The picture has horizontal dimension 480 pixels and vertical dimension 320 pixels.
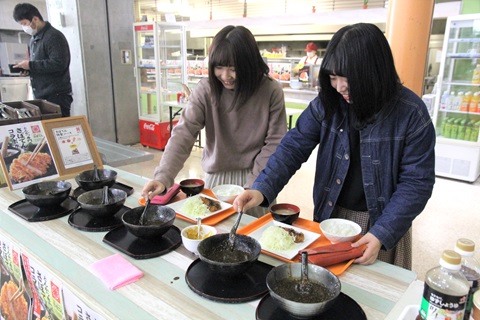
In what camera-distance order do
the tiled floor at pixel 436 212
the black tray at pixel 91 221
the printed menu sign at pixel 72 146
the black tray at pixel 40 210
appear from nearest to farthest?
the black tray at pixel 91 221
the black tray at pixel 40 210
the printed menu sign at pixel 72 146
the tiled floor at pixel 436 212

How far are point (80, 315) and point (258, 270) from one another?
0.59 meters

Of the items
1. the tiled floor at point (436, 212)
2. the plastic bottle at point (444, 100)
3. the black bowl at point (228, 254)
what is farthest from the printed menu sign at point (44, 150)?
the plastic bottle at point (444, 100)

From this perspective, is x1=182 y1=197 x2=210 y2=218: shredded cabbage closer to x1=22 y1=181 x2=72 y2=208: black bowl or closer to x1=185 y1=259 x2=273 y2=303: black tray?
x1=185 y1=259 x2=273 y2=303: black tray

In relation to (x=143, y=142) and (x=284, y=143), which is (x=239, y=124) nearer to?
(x=284, y=143)

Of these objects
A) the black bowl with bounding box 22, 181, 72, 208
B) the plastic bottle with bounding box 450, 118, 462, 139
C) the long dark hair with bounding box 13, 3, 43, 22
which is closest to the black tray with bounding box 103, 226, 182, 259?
the black bowl with bounding box 22, 181, 72, 208

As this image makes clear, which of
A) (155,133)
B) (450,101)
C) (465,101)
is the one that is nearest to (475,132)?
Answer: (465,101)

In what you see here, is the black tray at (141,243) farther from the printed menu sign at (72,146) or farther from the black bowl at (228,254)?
the printed menu sign at (72,146)

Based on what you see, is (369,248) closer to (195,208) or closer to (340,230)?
(340,230)

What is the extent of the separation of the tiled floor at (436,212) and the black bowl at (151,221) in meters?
2.19

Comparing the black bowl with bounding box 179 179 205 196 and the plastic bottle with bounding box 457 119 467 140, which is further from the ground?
the black bowl with bounding box 179 179 205 196

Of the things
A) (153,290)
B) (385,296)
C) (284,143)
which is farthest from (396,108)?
(153,290)

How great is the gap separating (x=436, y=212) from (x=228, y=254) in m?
3.54

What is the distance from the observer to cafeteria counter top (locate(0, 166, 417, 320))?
3.30 feet

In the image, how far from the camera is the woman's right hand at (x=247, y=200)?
4.79 ft
